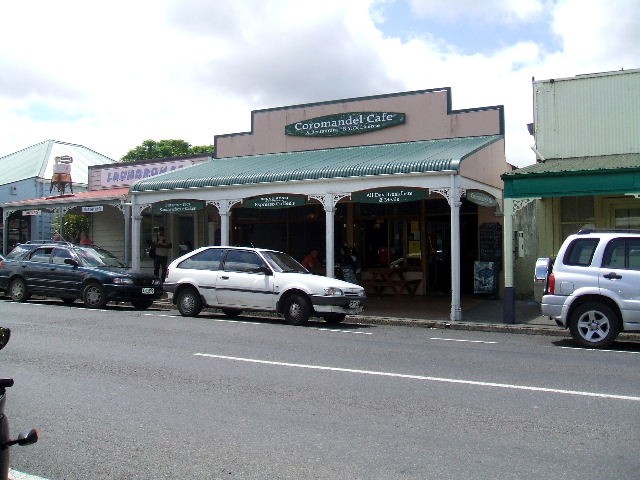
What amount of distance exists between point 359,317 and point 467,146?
5.03 meters

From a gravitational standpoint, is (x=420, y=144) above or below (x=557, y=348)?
above

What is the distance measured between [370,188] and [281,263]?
289cm

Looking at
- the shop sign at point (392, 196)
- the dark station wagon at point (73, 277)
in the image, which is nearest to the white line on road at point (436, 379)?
the shop sign at point (392, 196)

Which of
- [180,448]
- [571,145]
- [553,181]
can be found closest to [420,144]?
[571,145]

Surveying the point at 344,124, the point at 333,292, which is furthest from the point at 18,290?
the point at 344,124

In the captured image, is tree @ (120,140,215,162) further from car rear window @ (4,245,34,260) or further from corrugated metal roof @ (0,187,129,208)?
→ car rear window @ (4,245,34,260)

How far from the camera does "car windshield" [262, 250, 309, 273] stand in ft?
47.7

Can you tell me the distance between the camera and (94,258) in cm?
1794

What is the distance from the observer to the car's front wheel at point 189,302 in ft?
49.8

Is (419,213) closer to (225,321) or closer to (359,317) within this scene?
(359,317)

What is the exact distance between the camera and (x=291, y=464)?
16.7 ft

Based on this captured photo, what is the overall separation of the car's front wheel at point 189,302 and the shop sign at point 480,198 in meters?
6.52

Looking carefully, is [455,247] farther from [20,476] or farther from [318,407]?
[20,476]

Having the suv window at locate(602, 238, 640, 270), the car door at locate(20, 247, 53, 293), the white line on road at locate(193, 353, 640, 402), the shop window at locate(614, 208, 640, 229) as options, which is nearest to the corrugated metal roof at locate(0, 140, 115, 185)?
the car door at locate(20, 247, 53, 293)
